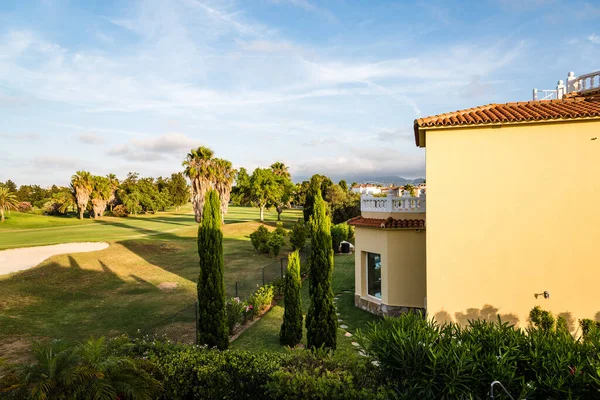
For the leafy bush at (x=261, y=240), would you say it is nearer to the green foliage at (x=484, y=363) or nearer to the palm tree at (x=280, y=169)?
the green foliage at (x=484, y=363)

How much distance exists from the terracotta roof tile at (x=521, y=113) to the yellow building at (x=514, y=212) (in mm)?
30

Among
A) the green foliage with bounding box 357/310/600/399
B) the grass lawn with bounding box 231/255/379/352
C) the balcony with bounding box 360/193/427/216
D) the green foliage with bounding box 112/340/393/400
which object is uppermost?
the balcony with bounding box 360/193/427/216

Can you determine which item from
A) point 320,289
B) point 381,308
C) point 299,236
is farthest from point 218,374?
point 299,236

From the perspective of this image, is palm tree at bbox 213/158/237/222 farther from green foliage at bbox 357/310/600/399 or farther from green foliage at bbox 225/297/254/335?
green foliage at bbox 357/310/600/399

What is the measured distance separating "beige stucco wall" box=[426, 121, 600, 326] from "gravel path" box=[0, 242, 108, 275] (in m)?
24.5

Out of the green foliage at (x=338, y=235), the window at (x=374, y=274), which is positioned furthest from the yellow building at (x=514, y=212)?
the green foliage at (x=338, y=235)

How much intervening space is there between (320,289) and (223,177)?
38.2 meters

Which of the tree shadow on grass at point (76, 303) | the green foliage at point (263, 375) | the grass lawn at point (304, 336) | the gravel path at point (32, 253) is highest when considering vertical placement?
the green foliage at point (263, 375)

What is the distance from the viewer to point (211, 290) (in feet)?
34.9

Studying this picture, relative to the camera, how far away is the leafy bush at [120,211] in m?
66.9

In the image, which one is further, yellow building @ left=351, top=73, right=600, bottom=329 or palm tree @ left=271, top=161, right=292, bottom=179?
palm tree @ left=271, top=161, right=292, bottom=179

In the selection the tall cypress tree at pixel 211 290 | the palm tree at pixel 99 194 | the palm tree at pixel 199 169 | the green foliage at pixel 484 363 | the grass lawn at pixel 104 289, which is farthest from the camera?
the palm tree at pixel 99 194

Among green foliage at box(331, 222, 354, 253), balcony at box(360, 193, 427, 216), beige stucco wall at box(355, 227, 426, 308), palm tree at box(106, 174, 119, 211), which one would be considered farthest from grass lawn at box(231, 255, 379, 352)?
palm tree at box(106, 174, 119, 211)

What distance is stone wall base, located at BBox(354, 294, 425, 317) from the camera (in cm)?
1330
